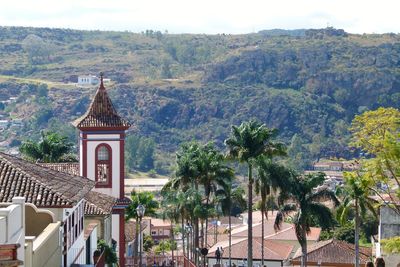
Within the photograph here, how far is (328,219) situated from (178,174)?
10.6 m

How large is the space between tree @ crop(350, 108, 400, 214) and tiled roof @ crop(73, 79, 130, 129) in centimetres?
2419

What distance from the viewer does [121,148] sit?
64.6 metres

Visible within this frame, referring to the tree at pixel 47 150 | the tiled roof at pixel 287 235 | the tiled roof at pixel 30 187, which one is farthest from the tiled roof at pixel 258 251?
the tiled roof at pixel 30 187

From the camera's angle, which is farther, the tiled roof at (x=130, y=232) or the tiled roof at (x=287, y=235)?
the tiled roof at (x=287, y=235)

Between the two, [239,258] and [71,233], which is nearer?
[71,233]

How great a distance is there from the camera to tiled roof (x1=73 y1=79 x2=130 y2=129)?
6425cm

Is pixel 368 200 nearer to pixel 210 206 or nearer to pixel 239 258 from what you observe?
pixel 210 206

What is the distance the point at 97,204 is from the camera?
168 feet

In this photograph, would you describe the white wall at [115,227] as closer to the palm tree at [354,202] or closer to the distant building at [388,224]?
the palm tree at [354,202]

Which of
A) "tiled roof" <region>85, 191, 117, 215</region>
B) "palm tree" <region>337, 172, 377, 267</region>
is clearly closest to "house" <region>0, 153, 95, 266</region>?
"tiled roof" <region>85, 191, 117, 215</region>

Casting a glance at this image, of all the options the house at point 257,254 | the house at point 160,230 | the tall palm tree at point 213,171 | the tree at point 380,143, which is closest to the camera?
the tree at point 380,143

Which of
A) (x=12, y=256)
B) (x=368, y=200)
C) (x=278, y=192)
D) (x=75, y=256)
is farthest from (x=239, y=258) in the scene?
(x=12, y=256)

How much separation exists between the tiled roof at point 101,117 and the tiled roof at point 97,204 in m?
9.27

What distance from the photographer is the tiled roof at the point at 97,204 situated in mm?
48719
